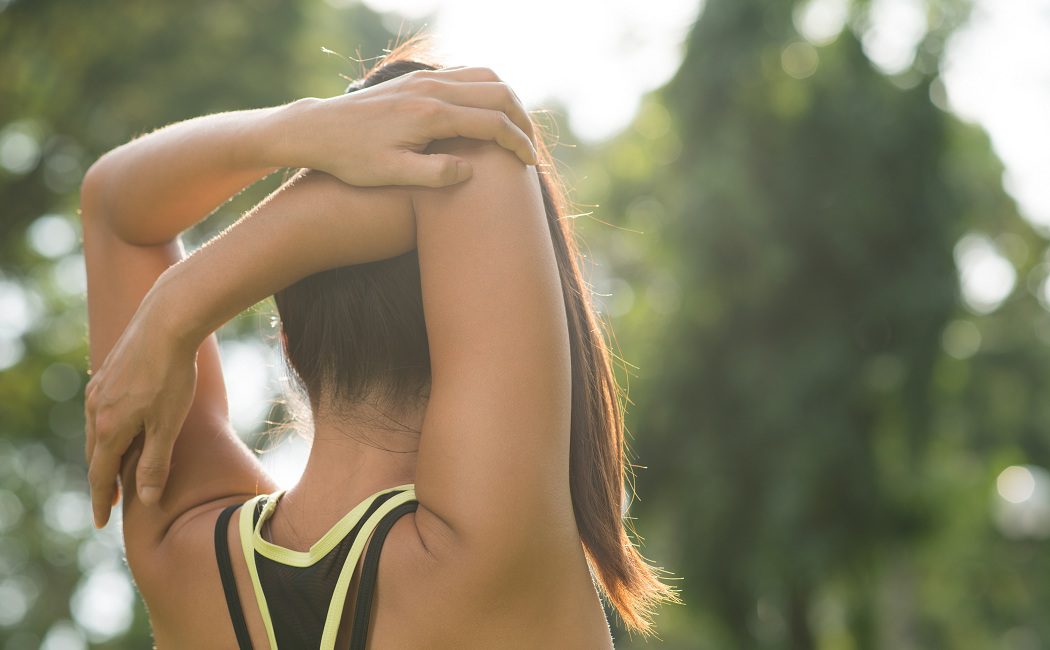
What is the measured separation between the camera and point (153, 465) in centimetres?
147

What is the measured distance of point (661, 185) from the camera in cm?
1242

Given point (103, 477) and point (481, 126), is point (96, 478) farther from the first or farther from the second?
point (481, 126)

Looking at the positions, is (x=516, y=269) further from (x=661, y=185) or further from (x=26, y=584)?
(x=26, y=584)

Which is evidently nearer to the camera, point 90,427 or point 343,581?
point 343,581

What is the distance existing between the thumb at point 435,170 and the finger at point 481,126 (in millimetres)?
44

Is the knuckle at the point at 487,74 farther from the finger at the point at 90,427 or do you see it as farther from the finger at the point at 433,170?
the finger at the point at 90,427

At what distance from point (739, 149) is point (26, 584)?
45.7 feet

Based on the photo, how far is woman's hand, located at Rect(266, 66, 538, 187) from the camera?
1263mm

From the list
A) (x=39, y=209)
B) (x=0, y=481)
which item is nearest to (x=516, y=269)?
(x=39, y=209)

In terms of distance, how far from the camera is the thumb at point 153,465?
4.81 feet

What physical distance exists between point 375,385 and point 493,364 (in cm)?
34

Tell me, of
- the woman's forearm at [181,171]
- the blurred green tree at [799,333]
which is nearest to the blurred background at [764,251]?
the blurred green tree at [799,333]

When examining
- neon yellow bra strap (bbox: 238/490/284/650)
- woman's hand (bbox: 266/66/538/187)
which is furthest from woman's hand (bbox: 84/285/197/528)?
woman's hand (bbox: 266/66/538/187)

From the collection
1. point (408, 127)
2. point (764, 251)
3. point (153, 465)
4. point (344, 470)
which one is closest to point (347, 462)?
point (344, 470)
